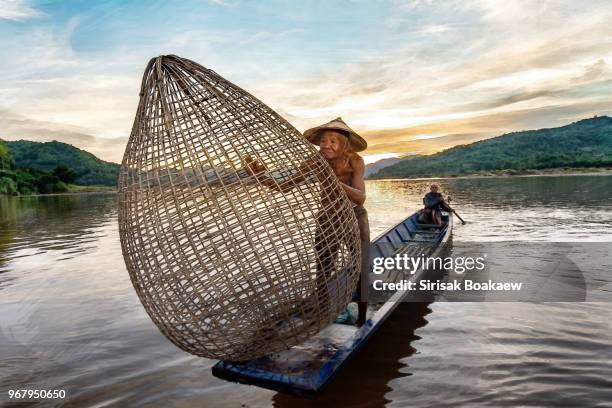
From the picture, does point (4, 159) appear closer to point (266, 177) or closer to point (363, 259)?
point (363, 259)

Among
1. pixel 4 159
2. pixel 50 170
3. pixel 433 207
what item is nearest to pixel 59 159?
pixel 50 170

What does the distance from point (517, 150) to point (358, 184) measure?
5219 inches

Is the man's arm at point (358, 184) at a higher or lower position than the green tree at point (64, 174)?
lower

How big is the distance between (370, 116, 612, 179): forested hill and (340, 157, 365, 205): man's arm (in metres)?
98.1

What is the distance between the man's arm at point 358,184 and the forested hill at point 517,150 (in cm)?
9813

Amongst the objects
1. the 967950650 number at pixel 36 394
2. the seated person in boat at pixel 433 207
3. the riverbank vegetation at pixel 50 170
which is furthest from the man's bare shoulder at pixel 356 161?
the riverbank vegetation at pixel 50 170

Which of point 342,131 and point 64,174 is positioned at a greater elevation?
point 64,174

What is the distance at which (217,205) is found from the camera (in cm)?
247

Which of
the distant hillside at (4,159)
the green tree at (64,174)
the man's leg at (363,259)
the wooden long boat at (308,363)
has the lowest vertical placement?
the wooden long boat at (308,363)

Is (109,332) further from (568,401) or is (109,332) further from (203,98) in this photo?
(568,401)

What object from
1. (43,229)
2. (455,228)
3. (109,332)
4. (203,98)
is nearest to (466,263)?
(455,228)

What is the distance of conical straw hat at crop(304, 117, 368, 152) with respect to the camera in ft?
12.2

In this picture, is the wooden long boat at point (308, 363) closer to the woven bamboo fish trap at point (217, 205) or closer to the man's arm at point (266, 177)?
the woven bamboo fish trap at point (217, 205)

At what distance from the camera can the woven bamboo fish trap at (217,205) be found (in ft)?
8.19
